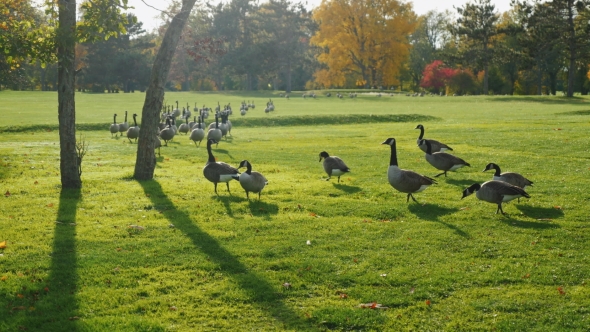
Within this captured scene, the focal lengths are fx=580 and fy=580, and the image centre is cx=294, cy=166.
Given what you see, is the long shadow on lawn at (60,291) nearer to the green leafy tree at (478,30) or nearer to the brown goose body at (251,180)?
the brown goose body at (251,180)

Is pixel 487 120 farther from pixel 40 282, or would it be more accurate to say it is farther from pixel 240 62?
pixel 240 62

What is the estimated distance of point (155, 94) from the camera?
17.1m

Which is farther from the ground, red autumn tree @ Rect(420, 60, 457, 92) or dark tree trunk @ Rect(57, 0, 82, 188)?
red autumn tree @ Rect(420, 60, 457, 92)

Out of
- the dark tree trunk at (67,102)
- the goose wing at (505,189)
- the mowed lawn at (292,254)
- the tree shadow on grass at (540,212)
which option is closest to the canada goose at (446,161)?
the mowed lawn at (292,254)

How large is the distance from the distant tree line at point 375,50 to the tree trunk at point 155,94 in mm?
59071

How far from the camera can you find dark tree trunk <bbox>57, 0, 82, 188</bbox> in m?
13.9

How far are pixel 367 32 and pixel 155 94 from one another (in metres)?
85.3

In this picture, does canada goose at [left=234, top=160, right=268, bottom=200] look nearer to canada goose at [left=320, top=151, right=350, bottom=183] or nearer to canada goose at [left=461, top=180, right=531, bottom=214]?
canada goose at [left=320, top=151, right=350, bottom=183]

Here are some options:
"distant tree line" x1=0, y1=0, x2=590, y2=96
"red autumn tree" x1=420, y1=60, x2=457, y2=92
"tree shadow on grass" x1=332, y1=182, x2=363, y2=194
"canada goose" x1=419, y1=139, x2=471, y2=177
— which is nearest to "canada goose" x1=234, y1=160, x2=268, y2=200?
"tree shadow on grass" x1=332, y1=182, x2=363, y2=194

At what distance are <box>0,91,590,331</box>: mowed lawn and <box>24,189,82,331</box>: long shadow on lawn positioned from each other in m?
0.03

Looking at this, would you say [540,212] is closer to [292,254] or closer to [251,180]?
[292,254]

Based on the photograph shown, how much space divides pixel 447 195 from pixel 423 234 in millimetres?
3991

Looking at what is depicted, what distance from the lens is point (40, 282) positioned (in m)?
8.98

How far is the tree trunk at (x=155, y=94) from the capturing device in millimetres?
16719
